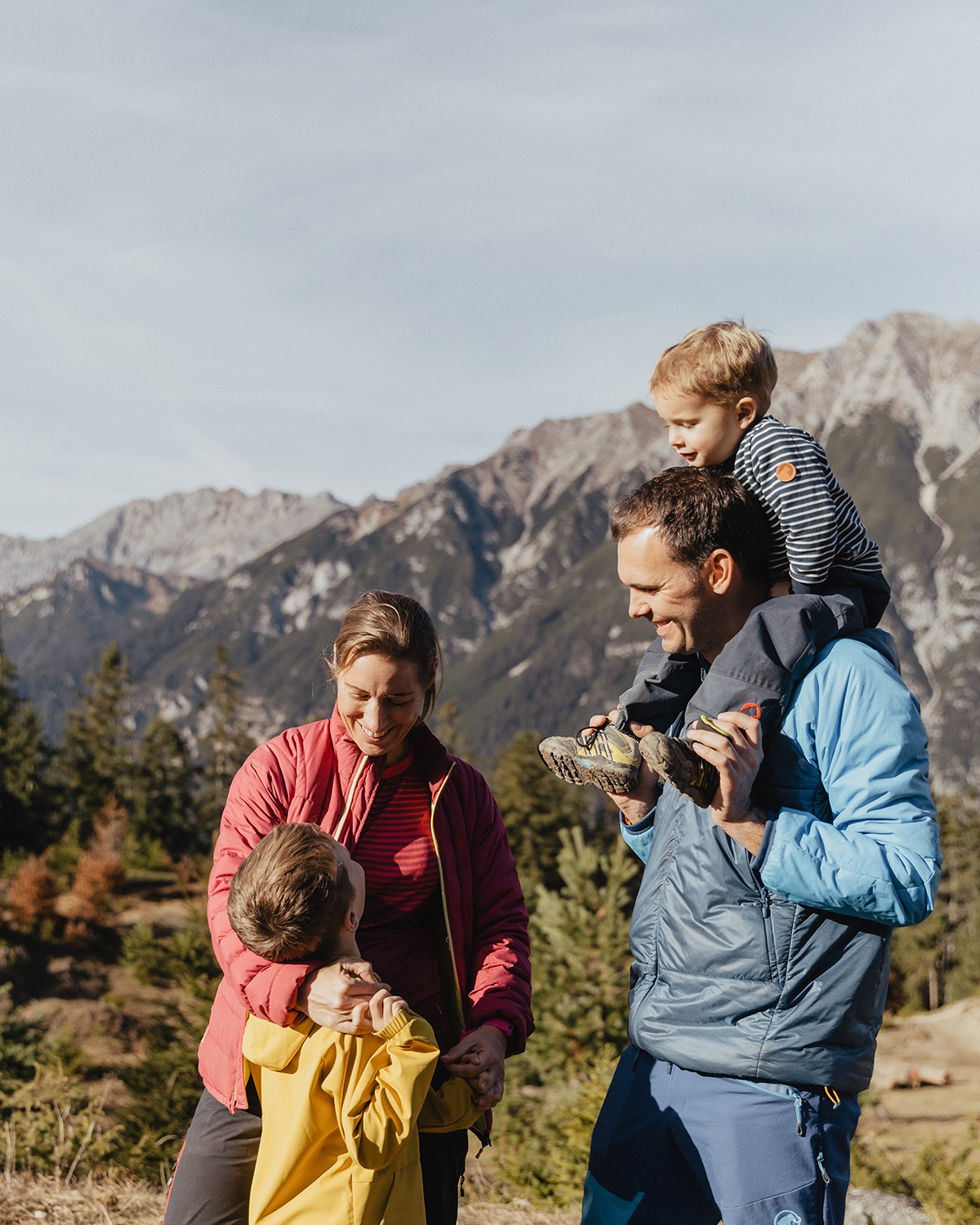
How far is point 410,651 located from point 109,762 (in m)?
45.1

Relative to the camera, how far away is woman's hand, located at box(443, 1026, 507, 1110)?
9.18 ft

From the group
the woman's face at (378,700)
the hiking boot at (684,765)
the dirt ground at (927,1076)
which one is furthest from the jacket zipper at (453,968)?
the dirt ground at (927,1076)

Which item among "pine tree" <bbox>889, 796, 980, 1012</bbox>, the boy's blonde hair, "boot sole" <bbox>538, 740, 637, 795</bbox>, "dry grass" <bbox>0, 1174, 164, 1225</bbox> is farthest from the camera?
"pine tree" <bbox>889, 796, 980, 1012</bbox>

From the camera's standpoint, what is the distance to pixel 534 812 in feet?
122

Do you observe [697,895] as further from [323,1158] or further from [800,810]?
[323,1158]

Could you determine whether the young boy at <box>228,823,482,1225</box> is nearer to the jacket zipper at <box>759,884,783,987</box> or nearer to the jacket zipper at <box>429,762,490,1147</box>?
the jacket zipper at <box>429,762,490,1147</box>

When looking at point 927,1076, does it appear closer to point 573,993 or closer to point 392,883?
point 573,993

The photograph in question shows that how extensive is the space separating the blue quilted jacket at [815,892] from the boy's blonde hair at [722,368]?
85 centimetres

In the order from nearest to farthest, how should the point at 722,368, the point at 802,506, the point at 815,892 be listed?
the point at 815,892
the point at 802,506
the point at 722,368

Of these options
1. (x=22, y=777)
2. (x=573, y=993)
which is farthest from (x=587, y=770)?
(x=22, y=777)

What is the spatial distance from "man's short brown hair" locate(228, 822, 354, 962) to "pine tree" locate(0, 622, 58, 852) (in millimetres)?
36759

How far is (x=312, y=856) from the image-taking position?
2.64m

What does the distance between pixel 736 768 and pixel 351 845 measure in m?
1.31

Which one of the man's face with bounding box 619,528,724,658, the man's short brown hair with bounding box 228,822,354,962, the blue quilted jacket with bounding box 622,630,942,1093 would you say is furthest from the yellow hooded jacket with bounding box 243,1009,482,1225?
the man's face with bounding box 619,528,724,658
